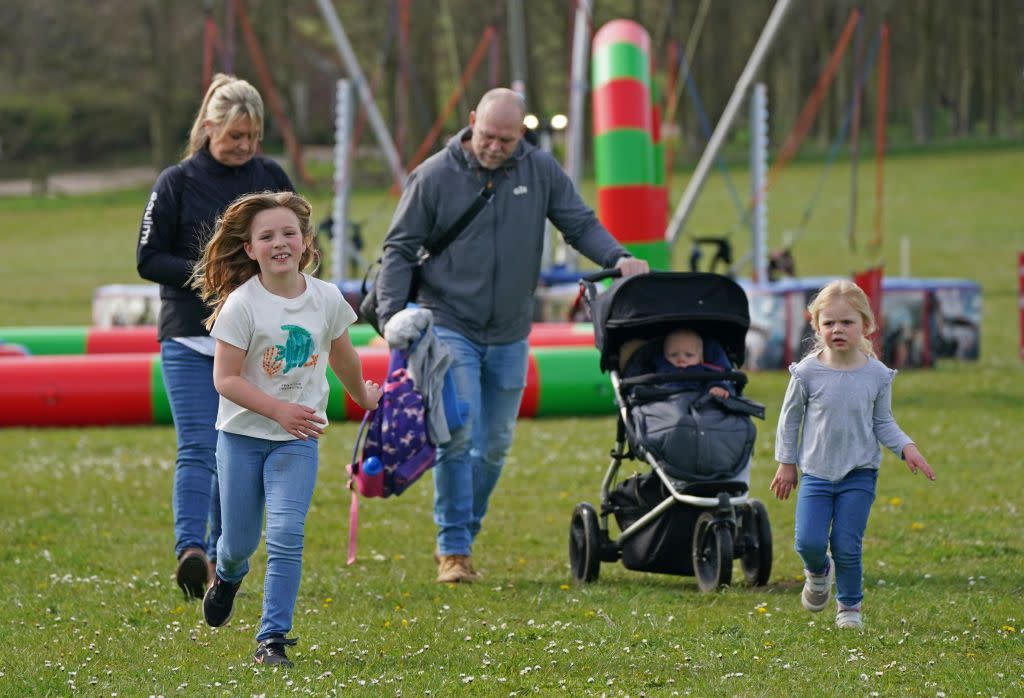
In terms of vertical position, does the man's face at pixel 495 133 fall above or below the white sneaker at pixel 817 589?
above

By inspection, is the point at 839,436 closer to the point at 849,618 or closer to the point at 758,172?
the point at 849,618

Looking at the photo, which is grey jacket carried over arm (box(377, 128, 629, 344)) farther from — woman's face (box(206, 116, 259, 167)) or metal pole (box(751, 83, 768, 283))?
metal pole (box(751, 83, 768, 283))

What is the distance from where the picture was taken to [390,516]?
9.60 m

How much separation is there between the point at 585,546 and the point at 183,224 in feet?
7.22

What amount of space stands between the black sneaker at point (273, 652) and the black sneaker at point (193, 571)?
1.33m

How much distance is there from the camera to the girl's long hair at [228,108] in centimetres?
696

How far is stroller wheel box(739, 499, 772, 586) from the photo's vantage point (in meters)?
7.23

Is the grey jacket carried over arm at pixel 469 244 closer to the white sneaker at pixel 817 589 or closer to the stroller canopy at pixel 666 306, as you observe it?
the stroller canopy at pixel 666 306

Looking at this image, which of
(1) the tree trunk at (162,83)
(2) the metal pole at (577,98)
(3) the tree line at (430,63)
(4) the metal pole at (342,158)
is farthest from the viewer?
(3) the tree line at (430,63)

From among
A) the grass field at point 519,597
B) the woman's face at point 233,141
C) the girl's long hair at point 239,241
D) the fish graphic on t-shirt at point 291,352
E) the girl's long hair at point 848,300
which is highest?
the woman's face at point 233,141

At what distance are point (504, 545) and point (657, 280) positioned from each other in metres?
1.87

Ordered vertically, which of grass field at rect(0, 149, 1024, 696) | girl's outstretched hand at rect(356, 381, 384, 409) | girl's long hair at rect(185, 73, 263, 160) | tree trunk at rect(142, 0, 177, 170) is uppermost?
tree trunk at rect(142, 0, 177, 170)

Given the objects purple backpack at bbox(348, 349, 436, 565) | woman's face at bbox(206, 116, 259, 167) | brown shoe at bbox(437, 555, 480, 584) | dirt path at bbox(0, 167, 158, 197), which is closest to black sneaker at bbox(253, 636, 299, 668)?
purple backpack at bbox(348, 349, 436, 565)

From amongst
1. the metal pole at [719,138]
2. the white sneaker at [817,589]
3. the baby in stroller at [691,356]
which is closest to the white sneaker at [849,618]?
the white sneaker at [817,589]
